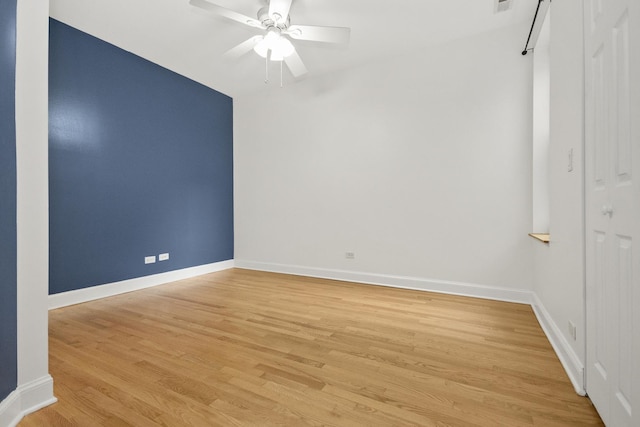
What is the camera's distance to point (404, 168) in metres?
3.64

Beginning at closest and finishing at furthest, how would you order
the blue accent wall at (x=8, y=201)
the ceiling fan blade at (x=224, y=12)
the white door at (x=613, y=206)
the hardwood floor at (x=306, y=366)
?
the white door at (x=613, y=206), the blue accent wall at (x=8, y=201), the hardwood floor at (x=306, y=366), the ceiling fan blade at (x=224, y=12)

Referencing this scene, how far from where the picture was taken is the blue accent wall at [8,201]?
1226mm

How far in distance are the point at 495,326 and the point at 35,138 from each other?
133 inches

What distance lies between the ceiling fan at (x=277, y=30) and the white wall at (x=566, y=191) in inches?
61.3

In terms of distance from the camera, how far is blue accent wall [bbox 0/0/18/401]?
123 centimetres

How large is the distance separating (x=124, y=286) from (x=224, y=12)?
329cm

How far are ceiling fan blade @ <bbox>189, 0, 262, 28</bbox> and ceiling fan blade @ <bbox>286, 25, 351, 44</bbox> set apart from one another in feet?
1.07

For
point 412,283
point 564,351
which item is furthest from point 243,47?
point 564,351

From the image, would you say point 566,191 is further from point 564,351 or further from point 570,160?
point 564,351

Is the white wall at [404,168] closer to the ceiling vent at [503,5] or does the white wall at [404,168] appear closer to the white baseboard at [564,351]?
the ceiling vent at [503,5]

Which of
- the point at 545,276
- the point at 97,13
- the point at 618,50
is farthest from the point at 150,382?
the point at 97,13

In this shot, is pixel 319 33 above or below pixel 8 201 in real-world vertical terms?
above

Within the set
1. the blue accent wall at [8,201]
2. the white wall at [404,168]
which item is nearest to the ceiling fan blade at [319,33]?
the white wall at [404,168]

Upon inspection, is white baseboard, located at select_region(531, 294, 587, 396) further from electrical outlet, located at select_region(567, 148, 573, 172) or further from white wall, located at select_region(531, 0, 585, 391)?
electrical outlet, located at select_region(567, 148, 573, 172)
